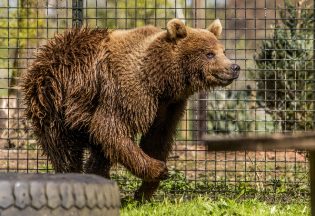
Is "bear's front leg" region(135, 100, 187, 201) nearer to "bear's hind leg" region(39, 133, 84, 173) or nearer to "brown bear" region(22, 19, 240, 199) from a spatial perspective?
"brown bear" region(22, 19, 240, 199)

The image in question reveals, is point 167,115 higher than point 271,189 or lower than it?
higher

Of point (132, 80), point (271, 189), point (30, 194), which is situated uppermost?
point (132, 80)

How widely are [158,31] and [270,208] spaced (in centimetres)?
204

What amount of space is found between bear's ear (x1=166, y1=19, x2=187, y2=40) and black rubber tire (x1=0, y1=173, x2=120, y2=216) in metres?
3.72

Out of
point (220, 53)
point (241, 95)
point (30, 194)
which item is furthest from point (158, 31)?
point (241, 95)

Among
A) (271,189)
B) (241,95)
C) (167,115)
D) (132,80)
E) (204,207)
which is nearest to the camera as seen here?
(204,207)

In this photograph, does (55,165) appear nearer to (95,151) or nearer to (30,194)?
(95,151)

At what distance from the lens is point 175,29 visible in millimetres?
7863

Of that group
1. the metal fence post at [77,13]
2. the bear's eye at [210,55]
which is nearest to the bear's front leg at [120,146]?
the bear's eye at [210,55]

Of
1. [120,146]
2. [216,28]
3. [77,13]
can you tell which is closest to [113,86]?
[120,146]

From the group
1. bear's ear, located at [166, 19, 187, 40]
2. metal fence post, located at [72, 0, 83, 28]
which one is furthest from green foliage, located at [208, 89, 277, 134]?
bear's ear, located at [166, 19, 187, 40]

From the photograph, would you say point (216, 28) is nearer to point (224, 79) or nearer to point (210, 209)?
point (224, 79)

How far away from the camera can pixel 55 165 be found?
7910 millimetres

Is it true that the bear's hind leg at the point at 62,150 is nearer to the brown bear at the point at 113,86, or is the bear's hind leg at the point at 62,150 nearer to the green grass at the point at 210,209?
the brown bear at the point at 113,86
